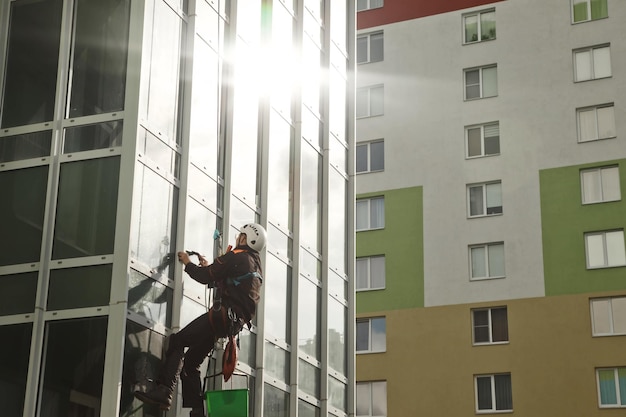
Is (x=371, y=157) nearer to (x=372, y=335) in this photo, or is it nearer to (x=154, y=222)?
(x=372, y=335)

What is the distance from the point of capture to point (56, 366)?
13969mm

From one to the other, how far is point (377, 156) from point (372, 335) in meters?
6.74

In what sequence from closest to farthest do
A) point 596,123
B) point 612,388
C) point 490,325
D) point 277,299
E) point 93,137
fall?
point 93,137 → point 277,299 → point 612,388 → point 490,325 → point 596,123

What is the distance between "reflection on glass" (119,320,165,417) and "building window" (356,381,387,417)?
79.6 feet

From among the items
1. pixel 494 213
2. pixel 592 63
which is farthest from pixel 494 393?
pixel 592 63

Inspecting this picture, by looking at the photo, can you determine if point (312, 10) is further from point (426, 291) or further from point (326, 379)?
point (426, 291)

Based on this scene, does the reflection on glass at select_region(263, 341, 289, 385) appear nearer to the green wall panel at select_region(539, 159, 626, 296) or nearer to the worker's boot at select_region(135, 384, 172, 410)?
the worker's boot at select_region(135, 384, 172, 410)

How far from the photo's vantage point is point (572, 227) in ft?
122

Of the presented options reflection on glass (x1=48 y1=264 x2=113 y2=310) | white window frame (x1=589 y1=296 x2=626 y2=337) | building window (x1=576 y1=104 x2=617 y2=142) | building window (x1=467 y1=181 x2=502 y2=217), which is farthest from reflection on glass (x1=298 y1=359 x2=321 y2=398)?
building window (x1=576 y1=104 x2=617 y2=142)

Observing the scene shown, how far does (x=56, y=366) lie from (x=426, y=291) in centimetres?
2593

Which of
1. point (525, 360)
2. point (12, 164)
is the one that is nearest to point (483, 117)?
point (525, 360)

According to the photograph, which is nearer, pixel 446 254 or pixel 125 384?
pixel 125 384

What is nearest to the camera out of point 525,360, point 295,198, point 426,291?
point 295,198

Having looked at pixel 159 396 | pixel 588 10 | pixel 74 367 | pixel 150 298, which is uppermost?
pixel 588 10
